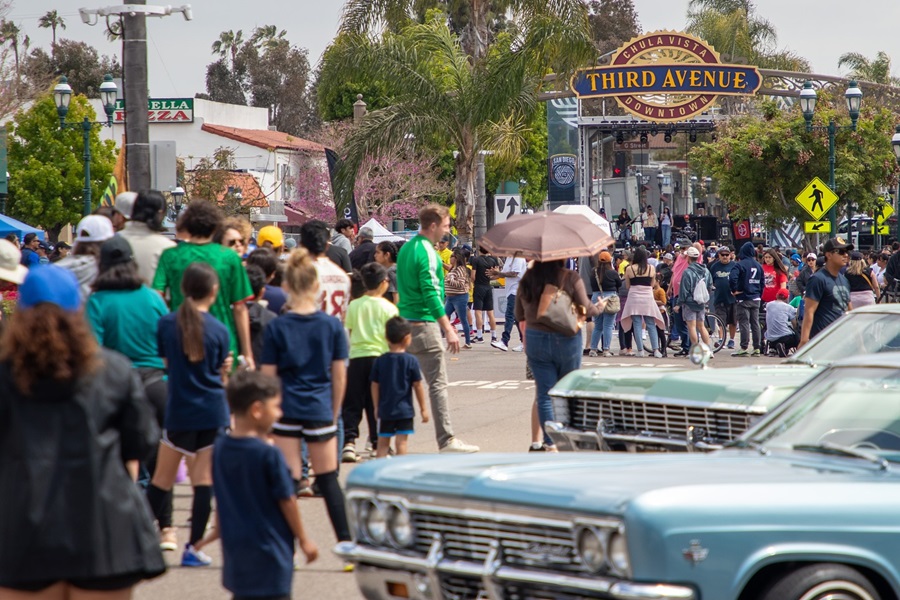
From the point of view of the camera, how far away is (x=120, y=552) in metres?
4.34

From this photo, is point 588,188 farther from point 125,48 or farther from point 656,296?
point 125,48

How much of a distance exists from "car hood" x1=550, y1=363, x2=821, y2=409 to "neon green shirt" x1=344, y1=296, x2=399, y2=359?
1685 millimetres

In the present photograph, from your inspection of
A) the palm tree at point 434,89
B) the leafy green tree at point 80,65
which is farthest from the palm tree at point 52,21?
Result: the palm tree at point 434,89

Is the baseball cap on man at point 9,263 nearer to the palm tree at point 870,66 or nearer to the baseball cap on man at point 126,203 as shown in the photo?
the baseball cap on man at point 126,203

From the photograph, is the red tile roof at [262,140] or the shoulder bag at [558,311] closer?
the shoulder bag at [558,311]

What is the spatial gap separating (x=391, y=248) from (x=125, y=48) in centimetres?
334

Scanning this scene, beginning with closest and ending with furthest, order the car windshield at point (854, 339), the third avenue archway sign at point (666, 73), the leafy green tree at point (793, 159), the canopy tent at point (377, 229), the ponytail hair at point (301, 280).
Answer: the ponytail hair at point (301, 280), the car windshield at point (854, 339), the canopy tent at point (377, 229), the third avenue archway sign at point (666, 73), the leafy green tree at point (793, 159)

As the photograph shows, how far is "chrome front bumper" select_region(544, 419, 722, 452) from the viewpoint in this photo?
7.93 metres

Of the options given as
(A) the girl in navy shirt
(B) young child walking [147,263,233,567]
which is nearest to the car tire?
(A) the girl in navy shirt

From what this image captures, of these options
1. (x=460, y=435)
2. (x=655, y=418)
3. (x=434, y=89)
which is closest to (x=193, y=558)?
(x=655, y=418)

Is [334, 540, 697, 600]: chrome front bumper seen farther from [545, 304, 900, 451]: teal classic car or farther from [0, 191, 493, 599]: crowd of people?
[545, 304, 900, 451]: teal classic car

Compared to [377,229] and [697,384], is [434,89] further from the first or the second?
[697,384]

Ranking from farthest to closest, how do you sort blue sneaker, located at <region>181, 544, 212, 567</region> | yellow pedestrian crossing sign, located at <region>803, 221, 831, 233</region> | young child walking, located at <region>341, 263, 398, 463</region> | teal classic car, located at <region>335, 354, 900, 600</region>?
1. yellow pedestrian crossing sign, located at <region>803, 221, 831, 233</region>
2. young child walking, located at <region>341, 263, 398, 463</region>
3. blue sneaker, located at <region>181, 544, 212, 567</region>
4. teal classic car, located at <region>335, 354, 900, 600</region>

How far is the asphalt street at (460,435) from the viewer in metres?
6.95
